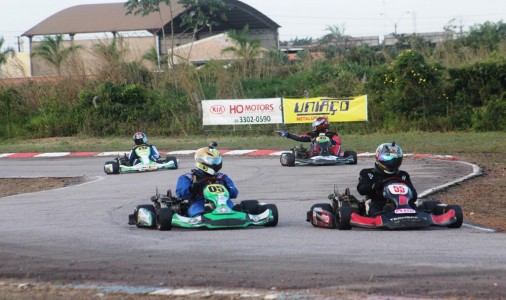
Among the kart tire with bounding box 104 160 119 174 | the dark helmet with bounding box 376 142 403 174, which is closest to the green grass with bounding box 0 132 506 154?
the kart tire with bounding box 104 160 119 174

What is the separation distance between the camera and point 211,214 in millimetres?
10648

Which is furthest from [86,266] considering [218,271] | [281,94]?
[281,94]

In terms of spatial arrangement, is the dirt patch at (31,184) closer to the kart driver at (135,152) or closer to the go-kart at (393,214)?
the kart driver at (135,152)

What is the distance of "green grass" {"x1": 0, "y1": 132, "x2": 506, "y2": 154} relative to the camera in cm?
2508

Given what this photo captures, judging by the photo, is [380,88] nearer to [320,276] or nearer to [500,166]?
[500,166]

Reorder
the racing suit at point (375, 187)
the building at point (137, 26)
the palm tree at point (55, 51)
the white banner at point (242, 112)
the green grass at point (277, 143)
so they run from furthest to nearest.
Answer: the building at point (137, 26)
the palm tree at point (55, 51)
the white banner at point (242, 112)
the green grass at point (277, 143)
the racing suit at point (375, 187)

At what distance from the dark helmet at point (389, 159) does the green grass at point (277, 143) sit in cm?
1328

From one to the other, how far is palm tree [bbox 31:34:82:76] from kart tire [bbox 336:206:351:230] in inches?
1174

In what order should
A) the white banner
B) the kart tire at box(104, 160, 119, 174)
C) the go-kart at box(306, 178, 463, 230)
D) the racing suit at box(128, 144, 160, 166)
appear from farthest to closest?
the white banner < the racing suit at box(128, 144, 160, 166) < the kart tire at box(104, 160, 119, 174) < the go-kart at box(306, 178, 463, 230)

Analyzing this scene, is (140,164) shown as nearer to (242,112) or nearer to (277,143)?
(277,143)

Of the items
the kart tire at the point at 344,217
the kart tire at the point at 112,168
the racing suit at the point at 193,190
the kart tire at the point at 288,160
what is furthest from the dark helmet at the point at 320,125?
the kart tire at the point at 344,217

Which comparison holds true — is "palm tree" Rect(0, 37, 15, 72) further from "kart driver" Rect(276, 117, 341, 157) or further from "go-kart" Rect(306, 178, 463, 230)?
"go-kart" Rect(306, 178, 463, 230)

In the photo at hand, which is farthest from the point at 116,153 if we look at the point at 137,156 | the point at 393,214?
the point at 393,214

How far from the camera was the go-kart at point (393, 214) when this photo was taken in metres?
10.3
